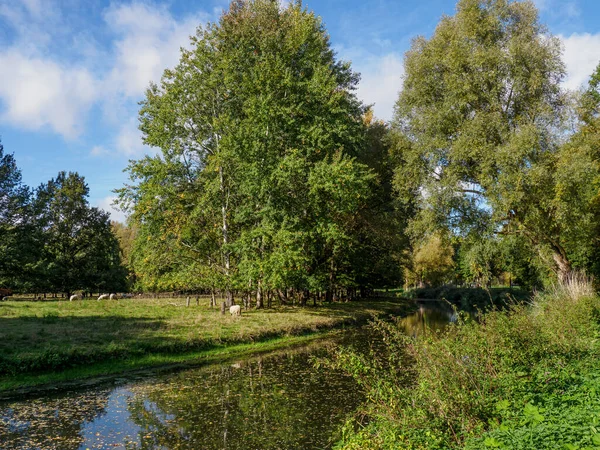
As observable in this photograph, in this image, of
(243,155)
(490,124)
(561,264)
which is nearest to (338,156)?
(243,155)

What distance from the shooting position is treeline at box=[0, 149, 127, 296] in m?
46.4

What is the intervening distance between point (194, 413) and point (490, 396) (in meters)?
8.21

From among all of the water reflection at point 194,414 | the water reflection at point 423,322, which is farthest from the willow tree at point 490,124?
the water reflection at point 194,414

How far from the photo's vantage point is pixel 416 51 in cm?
3058

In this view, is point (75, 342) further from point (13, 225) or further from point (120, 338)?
point (13, 225)

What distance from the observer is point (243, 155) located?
3086 cm

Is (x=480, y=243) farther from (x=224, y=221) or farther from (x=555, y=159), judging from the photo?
(x=224, y=221)

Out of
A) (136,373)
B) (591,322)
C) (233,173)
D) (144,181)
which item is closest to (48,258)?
(144,181)

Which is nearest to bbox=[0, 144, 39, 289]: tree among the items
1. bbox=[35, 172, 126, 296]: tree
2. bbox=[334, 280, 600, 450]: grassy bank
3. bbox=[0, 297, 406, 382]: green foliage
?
bbox=[35, 172, 126, 296]: tree

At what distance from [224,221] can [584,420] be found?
27523 mm

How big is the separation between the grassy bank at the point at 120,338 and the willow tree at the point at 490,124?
11.6 meters

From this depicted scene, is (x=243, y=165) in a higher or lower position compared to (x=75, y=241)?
higher

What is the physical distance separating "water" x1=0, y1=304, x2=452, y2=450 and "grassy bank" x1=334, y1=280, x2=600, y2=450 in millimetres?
2067

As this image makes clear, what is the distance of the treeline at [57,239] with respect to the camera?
46.4 metres
